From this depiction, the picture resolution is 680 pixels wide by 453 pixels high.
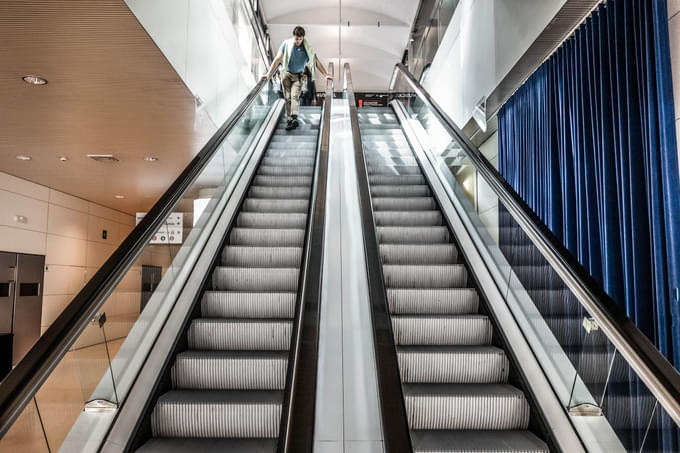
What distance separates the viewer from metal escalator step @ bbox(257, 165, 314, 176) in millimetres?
Result: 6617

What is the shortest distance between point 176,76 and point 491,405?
13.8ft

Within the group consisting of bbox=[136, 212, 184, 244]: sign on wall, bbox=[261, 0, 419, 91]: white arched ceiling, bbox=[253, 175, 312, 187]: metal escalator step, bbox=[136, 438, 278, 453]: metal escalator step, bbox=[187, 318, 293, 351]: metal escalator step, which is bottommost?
bbox=[136, 438, 278, 453]: metal escalator step

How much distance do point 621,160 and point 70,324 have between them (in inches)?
147

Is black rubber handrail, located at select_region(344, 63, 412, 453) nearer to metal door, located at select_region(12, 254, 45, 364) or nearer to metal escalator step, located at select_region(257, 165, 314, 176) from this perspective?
metal escalator step, located at select_region(257, 165, 314, 176)

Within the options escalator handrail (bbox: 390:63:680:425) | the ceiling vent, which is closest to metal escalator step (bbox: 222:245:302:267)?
escalator handrail (bbox: 390:63:680:425)

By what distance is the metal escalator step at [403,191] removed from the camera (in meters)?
5.93

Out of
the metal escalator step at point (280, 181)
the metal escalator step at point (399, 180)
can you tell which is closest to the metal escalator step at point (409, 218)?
the metal escalator step at point (399, 180)

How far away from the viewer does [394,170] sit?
660 cm

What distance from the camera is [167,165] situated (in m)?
8.63

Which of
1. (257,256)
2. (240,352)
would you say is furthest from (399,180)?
(240,352)

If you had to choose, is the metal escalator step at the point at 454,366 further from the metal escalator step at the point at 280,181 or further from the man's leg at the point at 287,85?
the man's leg at the point at 287,85

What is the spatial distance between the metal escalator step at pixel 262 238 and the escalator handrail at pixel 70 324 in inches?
57.8

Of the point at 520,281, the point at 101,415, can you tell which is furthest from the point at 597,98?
the point at 101,415

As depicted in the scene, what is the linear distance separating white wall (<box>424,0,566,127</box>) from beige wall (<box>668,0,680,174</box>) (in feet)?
4.16
